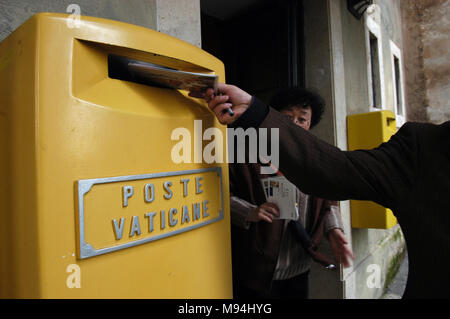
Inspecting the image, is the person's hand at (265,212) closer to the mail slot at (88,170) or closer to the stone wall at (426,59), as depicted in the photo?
the mail slot at (88,170)

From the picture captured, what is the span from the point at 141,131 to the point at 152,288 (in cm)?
37

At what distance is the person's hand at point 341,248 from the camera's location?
5.05 ft

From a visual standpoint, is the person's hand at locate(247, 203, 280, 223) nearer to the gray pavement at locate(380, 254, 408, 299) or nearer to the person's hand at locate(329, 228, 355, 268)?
the person's hand at locate(329, 228, 355, 268)

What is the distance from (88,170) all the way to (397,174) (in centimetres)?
88

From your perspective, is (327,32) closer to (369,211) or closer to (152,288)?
(369,211)

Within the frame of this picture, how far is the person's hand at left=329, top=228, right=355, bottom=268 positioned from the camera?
1.54 metres

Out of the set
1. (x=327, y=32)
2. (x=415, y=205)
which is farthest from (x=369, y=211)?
(x=415, y=205)

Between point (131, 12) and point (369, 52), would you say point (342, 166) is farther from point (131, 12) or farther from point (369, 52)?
point (369, 52)

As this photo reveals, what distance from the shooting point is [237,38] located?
3.08 metres

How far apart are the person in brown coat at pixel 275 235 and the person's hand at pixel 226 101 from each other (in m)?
0.69

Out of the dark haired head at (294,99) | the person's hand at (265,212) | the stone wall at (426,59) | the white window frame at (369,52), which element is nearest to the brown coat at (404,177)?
the person's hand at (265,212)

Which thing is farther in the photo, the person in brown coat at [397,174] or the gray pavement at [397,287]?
the gray pavement at [397,287]

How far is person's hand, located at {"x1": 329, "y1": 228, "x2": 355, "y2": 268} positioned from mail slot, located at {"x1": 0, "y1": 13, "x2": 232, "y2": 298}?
1.09m

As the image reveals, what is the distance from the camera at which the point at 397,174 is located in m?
0.90
